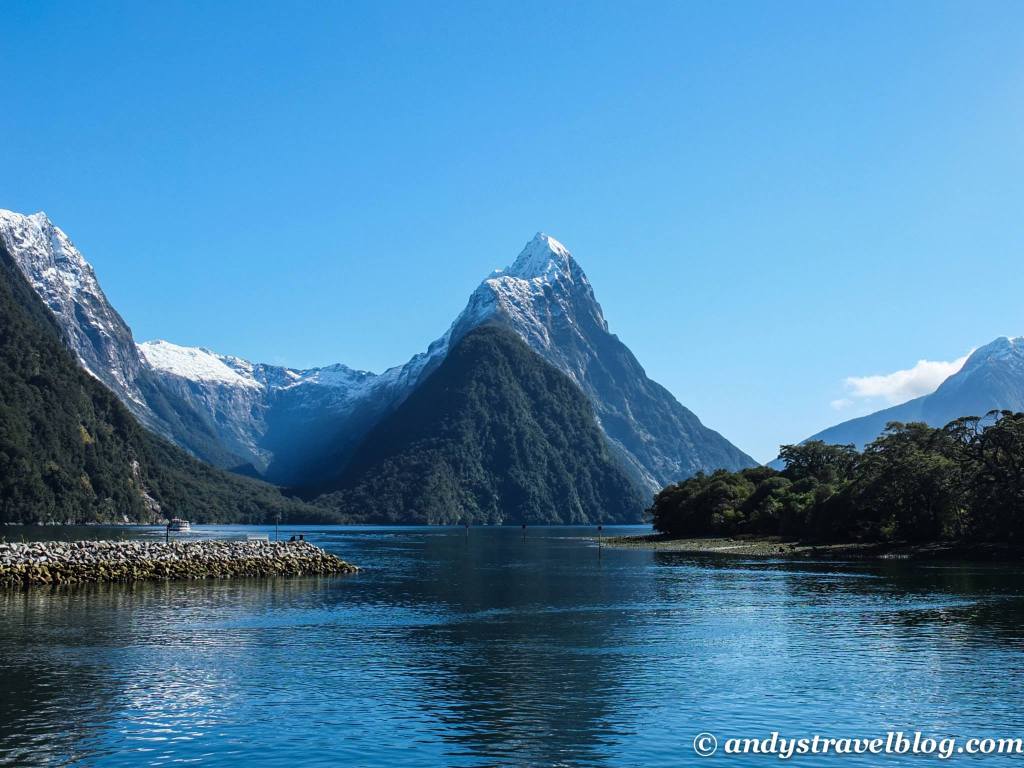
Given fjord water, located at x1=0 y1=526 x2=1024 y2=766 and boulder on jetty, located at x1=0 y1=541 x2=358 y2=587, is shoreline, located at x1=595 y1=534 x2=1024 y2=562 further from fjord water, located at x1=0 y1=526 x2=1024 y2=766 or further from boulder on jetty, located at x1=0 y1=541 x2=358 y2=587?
boulder on jetty, located at x1=0 y1=541 x2=358 y2=587

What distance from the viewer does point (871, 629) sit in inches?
2478

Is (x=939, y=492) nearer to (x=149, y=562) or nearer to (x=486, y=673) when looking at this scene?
(x=149, y=562)

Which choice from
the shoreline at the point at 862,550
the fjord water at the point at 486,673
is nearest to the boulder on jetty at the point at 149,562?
the fjord water at the point at 486,673

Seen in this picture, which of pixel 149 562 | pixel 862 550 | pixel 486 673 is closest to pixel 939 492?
pixel 862 550

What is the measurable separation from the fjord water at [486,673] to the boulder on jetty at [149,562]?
917 cm

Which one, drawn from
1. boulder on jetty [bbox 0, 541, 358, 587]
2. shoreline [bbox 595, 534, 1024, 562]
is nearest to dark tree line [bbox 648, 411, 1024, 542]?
shoreline [bbox 595, 534, 1024, 562]

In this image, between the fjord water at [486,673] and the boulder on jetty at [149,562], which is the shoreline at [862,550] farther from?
the boulder on jetty at [149,562]

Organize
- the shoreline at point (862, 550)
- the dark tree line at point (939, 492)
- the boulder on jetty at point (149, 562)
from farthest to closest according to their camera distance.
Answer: the dark tree line at point (939, 492)
the shoreline at point (862, 550)
the boulder on jetty at point (149, 562)

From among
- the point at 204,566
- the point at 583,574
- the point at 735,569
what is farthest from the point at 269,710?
the point at 735,569

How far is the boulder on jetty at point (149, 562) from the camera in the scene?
96562 mm

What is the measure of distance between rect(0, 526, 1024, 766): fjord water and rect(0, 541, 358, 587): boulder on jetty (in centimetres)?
917

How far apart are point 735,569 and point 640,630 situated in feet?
216

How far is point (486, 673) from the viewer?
4750 cm

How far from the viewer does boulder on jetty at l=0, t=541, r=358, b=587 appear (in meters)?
96.6
